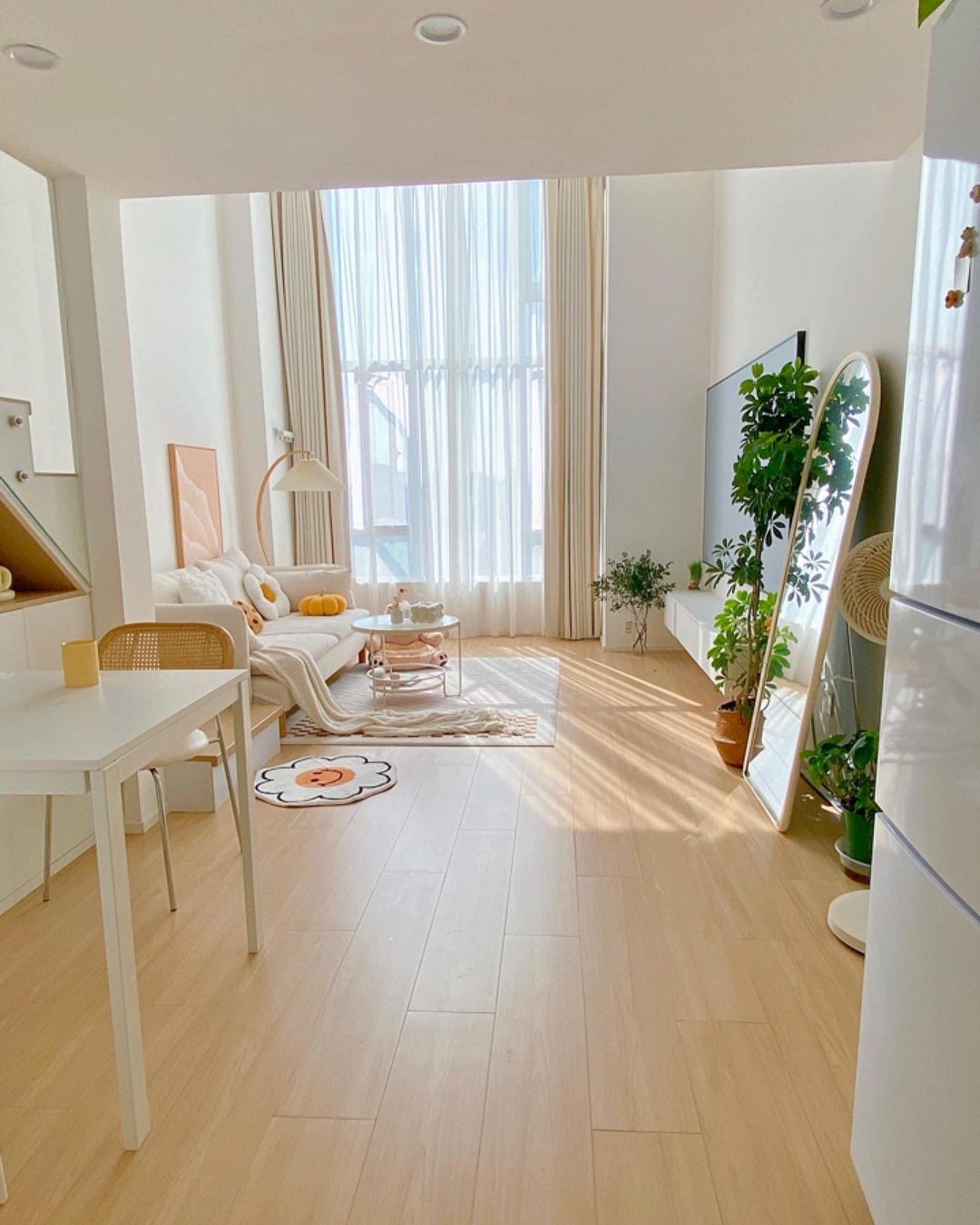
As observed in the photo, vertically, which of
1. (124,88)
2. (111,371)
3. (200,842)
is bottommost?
(200,842)

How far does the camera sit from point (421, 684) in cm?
500

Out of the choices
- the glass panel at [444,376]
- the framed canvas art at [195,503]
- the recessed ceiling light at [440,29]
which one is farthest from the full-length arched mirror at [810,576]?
the framed canvas art at [195,503]

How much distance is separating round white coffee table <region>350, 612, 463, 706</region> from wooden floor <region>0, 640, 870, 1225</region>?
66.9 inches

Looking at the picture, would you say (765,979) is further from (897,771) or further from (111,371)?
(111,371)

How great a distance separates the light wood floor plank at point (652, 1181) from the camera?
130cm

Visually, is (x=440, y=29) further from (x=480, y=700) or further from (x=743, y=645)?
(x=480, y=700)

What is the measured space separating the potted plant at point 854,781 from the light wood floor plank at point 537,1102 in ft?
3.25

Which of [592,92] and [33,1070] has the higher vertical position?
[592,92]

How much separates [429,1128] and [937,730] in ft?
3.94

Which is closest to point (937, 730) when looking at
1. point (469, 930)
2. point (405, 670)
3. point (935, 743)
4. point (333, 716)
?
point (935, 743)

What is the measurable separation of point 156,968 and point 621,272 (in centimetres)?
514

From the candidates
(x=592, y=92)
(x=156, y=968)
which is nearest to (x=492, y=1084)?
(x=156, y=968)

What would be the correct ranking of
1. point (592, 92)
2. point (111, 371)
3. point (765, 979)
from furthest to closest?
point (111, 371)
point (592, 92)
point (765, 979)

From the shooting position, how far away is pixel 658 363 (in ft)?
18.3
